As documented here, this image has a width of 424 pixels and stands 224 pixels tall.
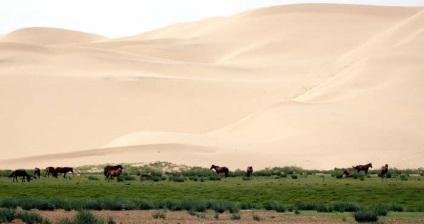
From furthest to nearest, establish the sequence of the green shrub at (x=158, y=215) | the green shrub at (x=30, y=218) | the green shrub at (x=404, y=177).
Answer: the green shrub at (x=404, y=177) → the green shrub at (x=158, y=215) → the green shrub at (x=30, y=218)

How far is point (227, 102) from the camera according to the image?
90938 millimetres

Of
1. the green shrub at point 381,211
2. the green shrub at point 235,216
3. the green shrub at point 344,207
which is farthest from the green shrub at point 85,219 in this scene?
the green shrub at point 344,207

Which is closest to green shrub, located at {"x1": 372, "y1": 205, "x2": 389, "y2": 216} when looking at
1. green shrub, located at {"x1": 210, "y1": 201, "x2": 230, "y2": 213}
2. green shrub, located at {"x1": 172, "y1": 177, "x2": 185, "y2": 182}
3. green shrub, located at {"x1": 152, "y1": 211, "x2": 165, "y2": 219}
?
green shrub, located at {"x1": 210, "y1": 201, "x2": 230, "y2": 213}

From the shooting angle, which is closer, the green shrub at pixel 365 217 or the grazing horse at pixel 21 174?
the green shrub at pixel 365 217

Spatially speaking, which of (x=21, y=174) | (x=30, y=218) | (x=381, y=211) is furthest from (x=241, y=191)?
(x=30, y=218)

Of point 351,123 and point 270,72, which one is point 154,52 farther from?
point 351,123

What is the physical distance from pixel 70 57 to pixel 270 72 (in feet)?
80.1

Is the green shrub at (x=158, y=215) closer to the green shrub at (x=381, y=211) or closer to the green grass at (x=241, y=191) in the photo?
the green shrub at (x=381, y=211)

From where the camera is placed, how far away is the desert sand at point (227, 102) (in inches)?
2298

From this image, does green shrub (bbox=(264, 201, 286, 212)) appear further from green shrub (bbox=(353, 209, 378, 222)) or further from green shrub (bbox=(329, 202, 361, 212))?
green shrub (bbox=(353, 209, 378, 222))

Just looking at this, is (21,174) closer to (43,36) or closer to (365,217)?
(365,217)

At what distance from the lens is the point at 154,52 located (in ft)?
452

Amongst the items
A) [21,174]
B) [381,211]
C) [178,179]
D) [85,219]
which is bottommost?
[85,219]

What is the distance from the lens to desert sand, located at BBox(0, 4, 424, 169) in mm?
58375
